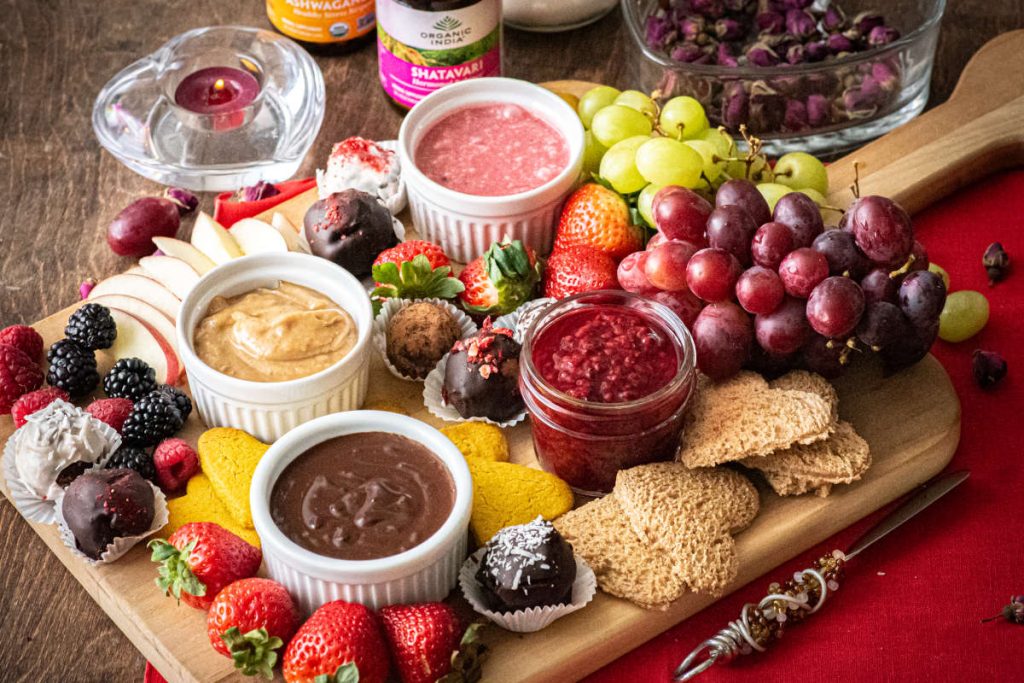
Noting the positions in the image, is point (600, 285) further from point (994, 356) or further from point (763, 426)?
point (994, 356)

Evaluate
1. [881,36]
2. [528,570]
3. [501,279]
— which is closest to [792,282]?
[501,279]

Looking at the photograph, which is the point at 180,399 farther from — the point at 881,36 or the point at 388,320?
the point at 881,36

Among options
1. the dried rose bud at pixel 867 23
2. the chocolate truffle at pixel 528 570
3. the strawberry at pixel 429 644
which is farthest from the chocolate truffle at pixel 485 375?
the dried rose bud at pixel 867 23

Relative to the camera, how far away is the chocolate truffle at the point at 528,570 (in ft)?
7.07

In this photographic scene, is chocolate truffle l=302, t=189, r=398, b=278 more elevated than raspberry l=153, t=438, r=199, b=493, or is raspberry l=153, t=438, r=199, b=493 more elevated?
chocolate truffle l=302, t=189, r=398, b=278

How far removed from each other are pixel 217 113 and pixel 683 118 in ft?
3.81

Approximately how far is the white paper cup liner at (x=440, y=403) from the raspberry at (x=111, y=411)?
1.87ft

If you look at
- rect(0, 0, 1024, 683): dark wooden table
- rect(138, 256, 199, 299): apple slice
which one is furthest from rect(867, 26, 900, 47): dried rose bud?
rect(138, 256, 199, 299): apple slice

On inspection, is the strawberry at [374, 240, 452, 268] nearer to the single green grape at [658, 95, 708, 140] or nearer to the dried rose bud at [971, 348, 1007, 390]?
the single green grape at [658, 95, 708, 140]

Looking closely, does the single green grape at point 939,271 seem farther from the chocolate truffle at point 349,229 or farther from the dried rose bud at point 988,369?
the chocolate truffle at point 349,229

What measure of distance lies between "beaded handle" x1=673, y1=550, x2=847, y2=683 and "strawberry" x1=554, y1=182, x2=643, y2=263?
0.78m

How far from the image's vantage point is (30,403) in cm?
254

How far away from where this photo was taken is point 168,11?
376cm

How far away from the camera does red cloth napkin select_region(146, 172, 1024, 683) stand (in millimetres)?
2297
